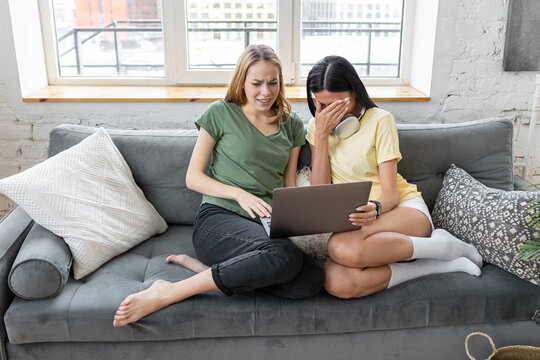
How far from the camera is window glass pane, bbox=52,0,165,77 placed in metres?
2.68

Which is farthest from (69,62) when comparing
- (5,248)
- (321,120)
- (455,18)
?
(455,18)

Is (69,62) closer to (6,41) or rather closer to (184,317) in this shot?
(6,41)

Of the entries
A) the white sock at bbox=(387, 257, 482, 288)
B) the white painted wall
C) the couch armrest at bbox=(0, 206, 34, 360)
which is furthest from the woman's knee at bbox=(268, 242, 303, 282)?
the white painted wall

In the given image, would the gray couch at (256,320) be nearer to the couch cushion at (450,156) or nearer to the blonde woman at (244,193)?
Result: the blonde woman at (244,193)

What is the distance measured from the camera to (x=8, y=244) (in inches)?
67.9

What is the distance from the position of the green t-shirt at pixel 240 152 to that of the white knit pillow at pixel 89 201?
0.29 m

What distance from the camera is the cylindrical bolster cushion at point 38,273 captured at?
159cm

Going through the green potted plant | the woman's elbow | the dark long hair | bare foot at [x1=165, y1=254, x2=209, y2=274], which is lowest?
bare foot at [x1=165, y1=254, x2=209, y2=274]

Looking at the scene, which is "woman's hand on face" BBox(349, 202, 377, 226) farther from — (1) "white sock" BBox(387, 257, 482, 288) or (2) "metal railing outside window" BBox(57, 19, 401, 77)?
(2) "metal railing outside window" BBox(57, 19, 401, 77)

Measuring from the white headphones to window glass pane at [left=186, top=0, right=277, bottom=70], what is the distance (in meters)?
0.97

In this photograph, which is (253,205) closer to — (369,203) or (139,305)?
(369,203)

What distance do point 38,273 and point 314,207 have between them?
0.86 meters

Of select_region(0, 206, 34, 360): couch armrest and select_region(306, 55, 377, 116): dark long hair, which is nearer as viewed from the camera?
select_region(0, 206, 34, 360): couch armrest

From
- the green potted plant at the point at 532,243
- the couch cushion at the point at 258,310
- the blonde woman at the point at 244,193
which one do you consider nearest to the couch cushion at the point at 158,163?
the blonde woman at the point at 244,193
